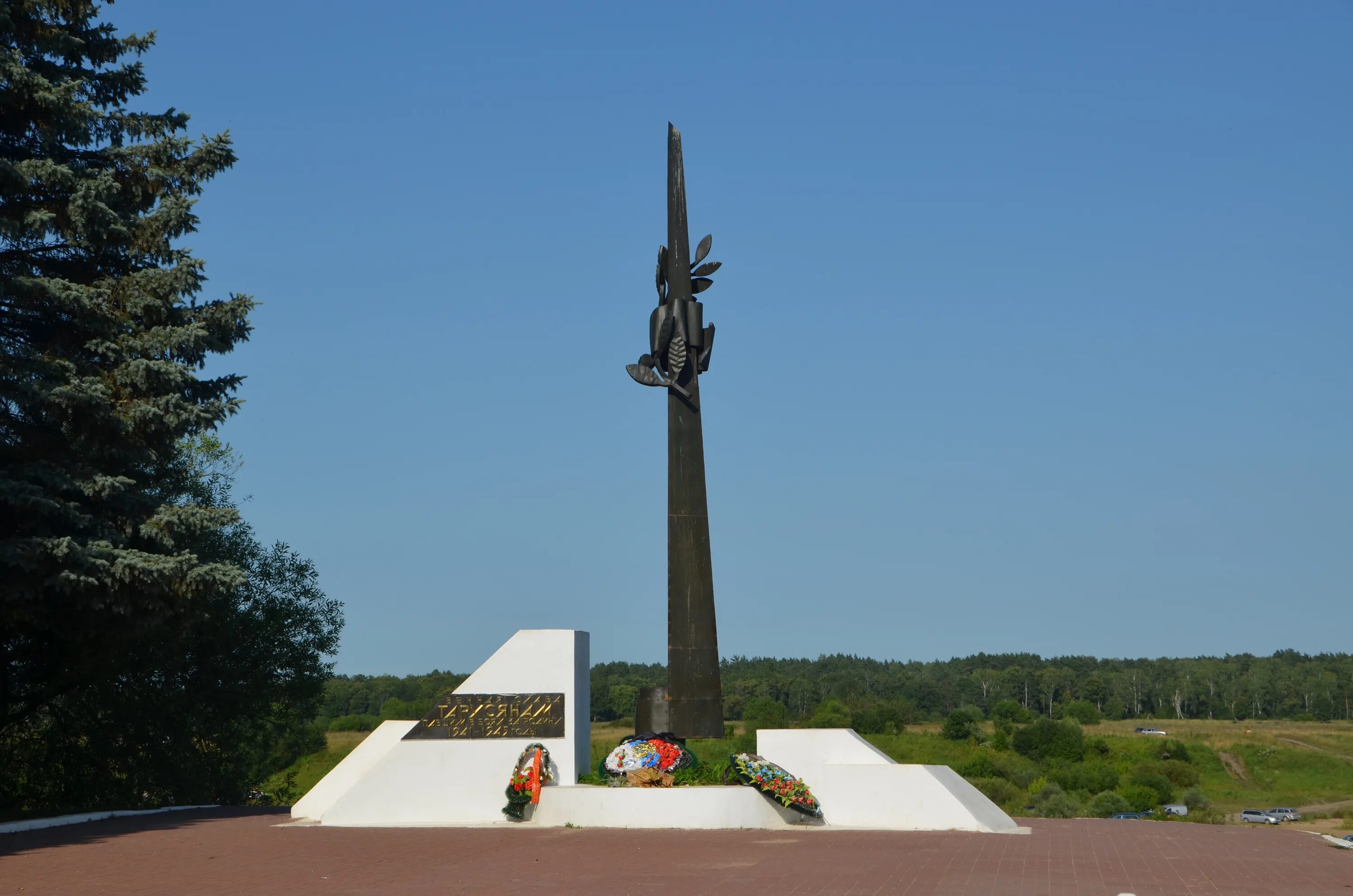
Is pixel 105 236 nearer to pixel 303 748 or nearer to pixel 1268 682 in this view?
pixel 303 748

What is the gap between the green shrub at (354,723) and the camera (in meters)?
46.1

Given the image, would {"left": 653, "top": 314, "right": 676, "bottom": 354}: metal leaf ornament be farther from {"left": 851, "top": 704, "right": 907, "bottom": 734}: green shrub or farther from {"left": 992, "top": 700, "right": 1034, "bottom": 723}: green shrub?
{"left": 992, "top": 700, "right": 1034, "bottom": 723}: green shrub

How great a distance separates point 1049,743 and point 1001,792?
41.4 ft

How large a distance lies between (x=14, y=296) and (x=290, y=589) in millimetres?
9655

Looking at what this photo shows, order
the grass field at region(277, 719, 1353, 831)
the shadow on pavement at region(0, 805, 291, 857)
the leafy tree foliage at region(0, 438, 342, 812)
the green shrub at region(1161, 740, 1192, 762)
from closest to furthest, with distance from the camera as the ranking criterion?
the shadow on pavement at region(0, 805, 291, 857)
the leafy tree foliage at region(0, 438, 342, 812)
the grass field at region(277, 719, 1353, 831)
the green shrub at region(1161, 740, 1192, 762)

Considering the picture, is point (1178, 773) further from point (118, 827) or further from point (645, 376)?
point (118, 827)

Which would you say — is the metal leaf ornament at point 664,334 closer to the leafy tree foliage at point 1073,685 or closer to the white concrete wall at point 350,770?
the white concrete wall at point 350,770

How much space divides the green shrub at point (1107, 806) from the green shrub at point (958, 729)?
11.9 meters

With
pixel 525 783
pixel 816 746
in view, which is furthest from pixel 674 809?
pixel 816 746

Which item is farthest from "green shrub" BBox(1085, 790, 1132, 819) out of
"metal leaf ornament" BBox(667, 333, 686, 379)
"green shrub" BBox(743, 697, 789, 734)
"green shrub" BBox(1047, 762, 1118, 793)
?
"metal leaf ornament" BBox(667, 333, 686, 379)

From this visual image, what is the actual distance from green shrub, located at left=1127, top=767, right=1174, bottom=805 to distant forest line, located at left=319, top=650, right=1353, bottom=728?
12.2 meters

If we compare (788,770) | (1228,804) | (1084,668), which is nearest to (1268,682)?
(1084,668)

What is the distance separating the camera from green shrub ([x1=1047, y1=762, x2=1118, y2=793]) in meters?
38.0

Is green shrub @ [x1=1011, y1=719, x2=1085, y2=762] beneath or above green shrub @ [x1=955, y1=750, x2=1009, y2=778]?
above
